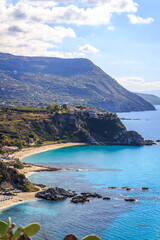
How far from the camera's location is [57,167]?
80.4 m

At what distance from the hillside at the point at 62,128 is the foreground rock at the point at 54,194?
5230cm

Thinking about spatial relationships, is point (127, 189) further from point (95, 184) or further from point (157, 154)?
point (157, 154)

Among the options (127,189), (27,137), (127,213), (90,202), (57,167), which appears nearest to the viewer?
(127,213)

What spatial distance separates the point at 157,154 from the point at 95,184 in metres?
45.8

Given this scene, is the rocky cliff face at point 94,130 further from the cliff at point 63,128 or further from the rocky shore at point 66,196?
the rocky shore at point 66,196

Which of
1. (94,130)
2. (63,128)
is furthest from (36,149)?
(94,130)

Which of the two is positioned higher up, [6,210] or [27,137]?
[27,137]

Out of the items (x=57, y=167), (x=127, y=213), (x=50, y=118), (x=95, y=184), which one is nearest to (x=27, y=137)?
(x=50, y=118)

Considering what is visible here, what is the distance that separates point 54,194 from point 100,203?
8.68 meters

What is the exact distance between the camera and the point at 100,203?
164ft

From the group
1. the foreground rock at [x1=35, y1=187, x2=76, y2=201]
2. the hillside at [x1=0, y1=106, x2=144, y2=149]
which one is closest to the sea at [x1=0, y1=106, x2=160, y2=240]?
the foreground rock at [x1=35, y1=187, x2=76, y2=201]

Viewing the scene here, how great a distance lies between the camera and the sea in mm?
39438

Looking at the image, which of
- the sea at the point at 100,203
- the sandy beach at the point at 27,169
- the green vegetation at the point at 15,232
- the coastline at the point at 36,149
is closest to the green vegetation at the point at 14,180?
the sandy beach at the point at 27,169

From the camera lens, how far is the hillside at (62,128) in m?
111
